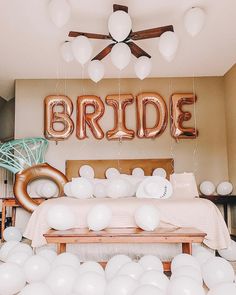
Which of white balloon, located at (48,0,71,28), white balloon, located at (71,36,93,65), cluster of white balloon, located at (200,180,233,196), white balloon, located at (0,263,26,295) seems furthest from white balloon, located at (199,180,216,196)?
white balloon, located at (0,263,26,295)

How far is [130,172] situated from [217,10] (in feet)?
9.15

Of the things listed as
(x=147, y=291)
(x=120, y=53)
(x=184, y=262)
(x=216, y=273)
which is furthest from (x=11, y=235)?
(x=147, y=291)

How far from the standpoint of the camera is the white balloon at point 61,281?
2.04 meters

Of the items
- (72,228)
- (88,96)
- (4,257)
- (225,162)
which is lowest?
(4,257)

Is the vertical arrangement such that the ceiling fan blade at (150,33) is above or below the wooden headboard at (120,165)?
above

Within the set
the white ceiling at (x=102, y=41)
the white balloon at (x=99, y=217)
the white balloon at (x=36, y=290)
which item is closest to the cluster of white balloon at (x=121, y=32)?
the white ceiling at (x=102, y=41)

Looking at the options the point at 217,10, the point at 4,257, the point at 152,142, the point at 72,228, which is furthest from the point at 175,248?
the point at 152,142

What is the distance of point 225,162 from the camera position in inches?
219

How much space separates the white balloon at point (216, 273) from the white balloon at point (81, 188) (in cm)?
148

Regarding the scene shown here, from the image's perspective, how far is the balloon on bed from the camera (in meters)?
4.85

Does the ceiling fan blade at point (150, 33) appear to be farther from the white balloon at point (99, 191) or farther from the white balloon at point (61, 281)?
the white balloon at point (61, 281)

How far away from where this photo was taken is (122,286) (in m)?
1.92

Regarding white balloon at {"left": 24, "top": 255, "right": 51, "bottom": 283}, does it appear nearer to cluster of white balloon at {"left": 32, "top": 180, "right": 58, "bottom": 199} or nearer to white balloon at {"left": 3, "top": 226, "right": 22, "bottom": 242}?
white balloon at {"left": 3, "top": 226, "right": 22, "bottom": 242}

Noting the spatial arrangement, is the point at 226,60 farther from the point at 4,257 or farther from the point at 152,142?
the point at 4,257
